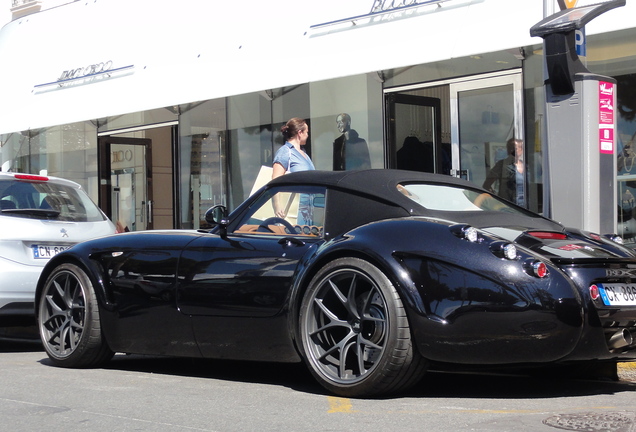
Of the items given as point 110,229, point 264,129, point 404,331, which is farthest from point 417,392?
point 264,129

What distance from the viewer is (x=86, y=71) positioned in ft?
58.6

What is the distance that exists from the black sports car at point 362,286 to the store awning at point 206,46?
18.2ft

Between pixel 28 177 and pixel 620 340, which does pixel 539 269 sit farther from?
pixel 28 177

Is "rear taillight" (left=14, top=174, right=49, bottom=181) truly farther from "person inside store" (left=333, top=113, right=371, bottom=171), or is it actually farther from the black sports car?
"person inside store" (left=333, top=113, right=371, bottom=171)

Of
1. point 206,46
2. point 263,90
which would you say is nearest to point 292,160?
point 263,90

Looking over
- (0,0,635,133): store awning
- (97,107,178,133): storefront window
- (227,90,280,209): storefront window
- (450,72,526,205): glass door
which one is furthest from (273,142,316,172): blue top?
(97,107,178,133): storefront window

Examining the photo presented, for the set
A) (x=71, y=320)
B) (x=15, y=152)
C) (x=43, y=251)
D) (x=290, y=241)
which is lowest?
(x=71, y=320)

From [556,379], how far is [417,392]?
1051 mm

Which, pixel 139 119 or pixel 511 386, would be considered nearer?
pixel 511 386

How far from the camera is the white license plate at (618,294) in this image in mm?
4976

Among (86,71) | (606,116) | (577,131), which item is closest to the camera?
(577,131)

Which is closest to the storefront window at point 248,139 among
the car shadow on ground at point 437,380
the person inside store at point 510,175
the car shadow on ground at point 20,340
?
the person inside store at point 510,175

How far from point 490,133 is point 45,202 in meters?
6.09

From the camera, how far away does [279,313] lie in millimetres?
5637
